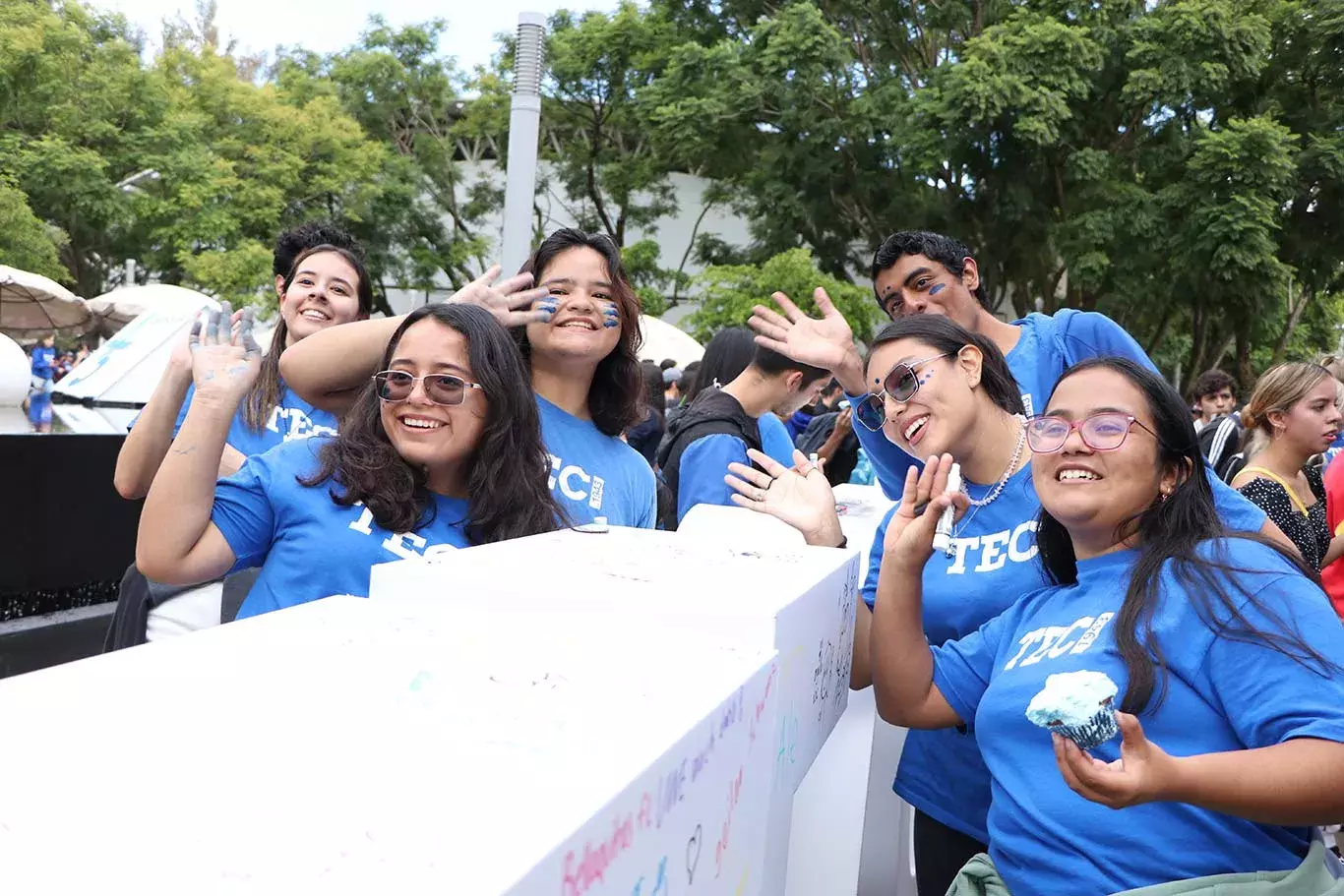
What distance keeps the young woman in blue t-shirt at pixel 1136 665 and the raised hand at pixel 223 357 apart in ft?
3.99

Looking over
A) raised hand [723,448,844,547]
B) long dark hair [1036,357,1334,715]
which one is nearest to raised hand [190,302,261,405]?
raised hand [723,448,844,547]

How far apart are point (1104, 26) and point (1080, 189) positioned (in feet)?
8.03

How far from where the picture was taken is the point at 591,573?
1518mm

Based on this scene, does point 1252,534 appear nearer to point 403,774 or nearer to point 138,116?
point 403,774

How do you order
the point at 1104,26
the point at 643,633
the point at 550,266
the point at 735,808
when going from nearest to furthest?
1. the point at 735,808
2. the point at 643,633
3. the point at 550,266
4. the point at 1104,26

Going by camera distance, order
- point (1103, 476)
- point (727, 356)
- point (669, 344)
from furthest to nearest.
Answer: point (669, 344) < point (727, 356) < point (1103, 476)

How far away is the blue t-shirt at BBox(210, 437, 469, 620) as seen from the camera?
1969 millimetres

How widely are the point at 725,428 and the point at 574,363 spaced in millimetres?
689

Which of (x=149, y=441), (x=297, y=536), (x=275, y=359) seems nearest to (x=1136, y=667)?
(x=297, y=536)

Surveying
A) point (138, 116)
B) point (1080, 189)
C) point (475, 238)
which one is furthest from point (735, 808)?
point (475, 238)

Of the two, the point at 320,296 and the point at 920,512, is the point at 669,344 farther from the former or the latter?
the point at 920,512

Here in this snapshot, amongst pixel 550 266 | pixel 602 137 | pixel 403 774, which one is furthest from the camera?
pixel 602 137

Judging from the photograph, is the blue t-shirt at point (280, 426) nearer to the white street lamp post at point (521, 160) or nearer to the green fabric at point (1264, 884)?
the green fabric at point (1264, 884)

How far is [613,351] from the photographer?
284 cm
